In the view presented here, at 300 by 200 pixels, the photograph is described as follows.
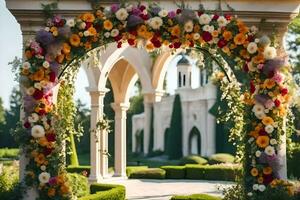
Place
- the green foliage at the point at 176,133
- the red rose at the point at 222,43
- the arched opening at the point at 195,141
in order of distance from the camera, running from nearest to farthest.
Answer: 1. the red rose at the point at 222,43
2. the arched opening at the point at 195,141
3. the green foliage at the point at 176,133

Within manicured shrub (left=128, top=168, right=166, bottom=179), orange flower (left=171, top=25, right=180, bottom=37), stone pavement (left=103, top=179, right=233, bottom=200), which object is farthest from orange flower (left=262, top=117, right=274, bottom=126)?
manicured shrub (left=128, top=168, right=166, bottom=179)

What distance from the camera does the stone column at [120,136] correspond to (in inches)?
713

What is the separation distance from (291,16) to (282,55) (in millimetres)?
726

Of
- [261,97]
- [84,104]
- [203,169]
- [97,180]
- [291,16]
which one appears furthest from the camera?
[84,104]

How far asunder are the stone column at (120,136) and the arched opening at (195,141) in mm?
18996

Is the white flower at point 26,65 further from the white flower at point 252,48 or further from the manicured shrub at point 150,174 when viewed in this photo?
the manicured shrub at point 150,174

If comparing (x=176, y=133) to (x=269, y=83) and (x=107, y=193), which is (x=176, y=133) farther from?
(x=269, y=83)

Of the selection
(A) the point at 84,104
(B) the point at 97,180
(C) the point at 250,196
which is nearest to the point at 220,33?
(C) the point at 250,196

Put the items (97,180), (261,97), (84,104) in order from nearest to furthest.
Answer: (261,97)
(97,180)
(84,104)

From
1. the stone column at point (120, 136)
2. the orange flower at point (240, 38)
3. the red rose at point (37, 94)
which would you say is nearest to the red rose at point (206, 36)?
the orange flower at point (240, 38)

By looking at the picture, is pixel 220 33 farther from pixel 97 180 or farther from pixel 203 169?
pixel 203 169

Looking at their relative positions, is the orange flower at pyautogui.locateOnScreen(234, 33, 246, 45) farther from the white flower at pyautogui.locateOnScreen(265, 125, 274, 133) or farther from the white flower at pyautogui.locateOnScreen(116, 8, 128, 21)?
the white flower at pyautogui.locateOnScreen(116, 8, 128, 21)

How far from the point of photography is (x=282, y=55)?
7.61 meters

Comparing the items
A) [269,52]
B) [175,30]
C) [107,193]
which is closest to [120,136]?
[107,193]
